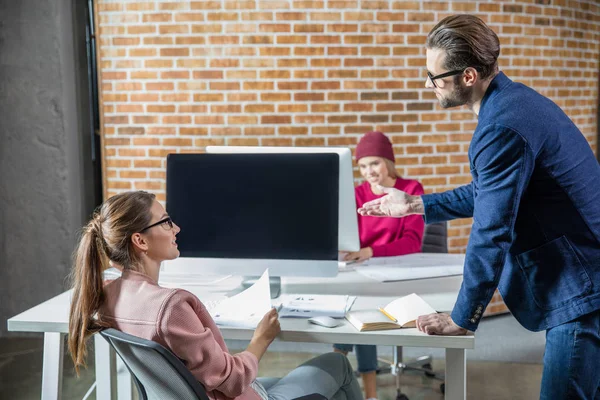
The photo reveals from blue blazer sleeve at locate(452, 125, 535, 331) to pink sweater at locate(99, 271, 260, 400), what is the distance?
621mm

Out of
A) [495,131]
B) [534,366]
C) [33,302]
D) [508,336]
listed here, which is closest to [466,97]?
[495,131]

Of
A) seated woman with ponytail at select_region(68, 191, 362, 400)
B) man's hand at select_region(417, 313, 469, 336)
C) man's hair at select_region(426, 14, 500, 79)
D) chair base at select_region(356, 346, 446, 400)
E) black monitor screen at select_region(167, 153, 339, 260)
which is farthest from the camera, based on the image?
chair base at select_region(356, 346, 446, 400)

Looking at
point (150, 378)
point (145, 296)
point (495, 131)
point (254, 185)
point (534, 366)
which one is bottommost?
point (534, 366)

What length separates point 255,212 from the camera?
2297mm

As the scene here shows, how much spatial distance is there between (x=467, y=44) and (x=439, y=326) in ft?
2.50

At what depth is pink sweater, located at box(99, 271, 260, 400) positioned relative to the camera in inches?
60.1

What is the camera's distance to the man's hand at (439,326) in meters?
1.81

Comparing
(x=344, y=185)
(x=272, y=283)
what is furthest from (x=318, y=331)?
(x=344, y=185)

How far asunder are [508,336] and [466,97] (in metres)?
2.75

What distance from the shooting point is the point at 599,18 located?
4664mm

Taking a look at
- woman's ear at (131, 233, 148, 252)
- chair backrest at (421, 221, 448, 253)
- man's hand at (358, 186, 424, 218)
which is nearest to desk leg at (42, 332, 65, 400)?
woman's ear at (131, 233, 148, 252)

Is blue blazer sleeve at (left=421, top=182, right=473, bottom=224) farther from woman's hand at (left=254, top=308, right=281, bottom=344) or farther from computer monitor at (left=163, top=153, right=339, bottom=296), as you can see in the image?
woman's hand at (left=254, top=308, right=281, bottom=344)

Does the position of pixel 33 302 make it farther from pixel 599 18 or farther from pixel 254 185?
pixel 599 18

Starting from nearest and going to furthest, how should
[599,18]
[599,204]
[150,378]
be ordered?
[150,378] → [599,204] → [599,18]
